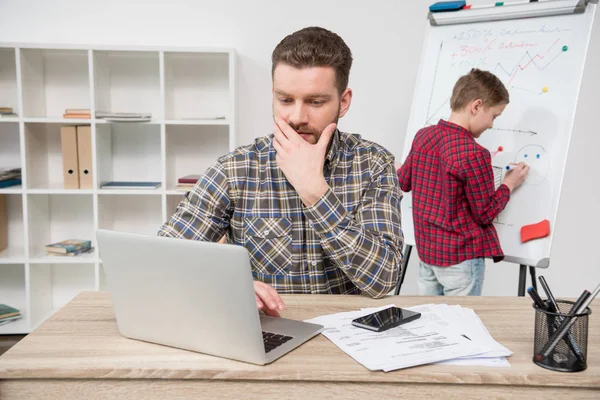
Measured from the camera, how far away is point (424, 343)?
3.31ft

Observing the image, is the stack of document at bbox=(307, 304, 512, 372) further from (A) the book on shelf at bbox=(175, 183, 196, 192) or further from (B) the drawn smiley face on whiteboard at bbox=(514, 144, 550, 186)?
(A) the book on shelf at bbox=(175, 183, 196, 192)

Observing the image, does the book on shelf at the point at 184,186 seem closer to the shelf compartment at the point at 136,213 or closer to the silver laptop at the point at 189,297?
the shelf compartment at the point at 136,213

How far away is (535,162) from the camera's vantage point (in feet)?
7.70

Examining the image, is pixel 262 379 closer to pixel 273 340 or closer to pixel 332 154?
pixel 273 340

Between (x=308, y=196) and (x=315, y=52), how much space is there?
37 cm

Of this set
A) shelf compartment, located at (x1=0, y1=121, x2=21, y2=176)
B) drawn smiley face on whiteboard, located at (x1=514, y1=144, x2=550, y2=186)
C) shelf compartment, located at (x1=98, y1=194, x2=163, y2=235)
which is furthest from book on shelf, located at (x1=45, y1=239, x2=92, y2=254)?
drawn smiley face on whiteboard, located at (x1=514, y1=144, x2=550, y2=186)

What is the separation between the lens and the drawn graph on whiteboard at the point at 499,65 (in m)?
2.38

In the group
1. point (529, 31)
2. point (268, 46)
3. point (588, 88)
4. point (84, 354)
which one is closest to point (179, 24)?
point (268, 46)

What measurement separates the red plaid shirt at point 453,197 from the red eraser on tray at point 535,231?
0.12m

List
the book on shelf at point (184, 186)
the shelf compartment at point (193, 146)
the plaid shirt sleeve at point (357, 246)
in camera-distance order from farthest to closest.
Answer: the shelf compartment at point (193, 146) < the book on shelf at point (184, 186) < the plaid shirt sleeve at point (357, 246)

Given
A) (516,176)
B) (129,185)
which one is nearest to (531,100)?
(516,176)

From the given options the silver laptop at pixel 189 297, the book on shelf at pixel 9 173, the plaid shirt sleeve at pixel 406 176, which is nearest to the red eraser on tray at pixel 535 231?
the plaid shirt sleeve at pixel 406 176

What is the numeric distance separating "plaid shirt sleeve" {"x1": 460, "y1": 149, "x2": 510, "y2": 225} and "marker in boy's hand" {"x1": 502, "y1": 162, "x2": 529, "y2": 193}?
126 mm

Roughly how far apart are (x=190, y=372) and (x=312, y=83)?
76 centimetres
